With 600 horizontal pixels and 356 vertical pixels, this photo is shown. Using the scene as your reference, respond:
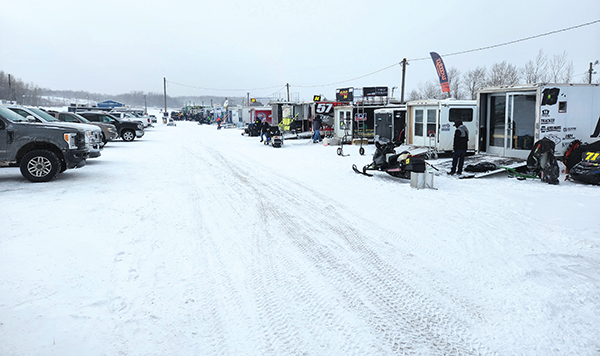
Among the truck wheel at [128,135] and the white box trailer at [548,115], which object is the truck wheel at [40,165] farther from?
the truck wheel at [128,135]

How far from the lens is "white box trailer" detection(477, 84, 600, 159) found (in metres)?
12.0

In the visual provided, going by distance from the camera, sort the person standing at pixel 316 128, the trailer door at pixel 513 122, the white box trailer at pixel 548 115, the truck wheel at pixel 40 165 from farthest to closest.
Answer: the person standing at pixel 316 128 < the trailer door at pixel 513 122 < the white box trailer at pixel 548 115 < the truck wheel at pixel 40 165

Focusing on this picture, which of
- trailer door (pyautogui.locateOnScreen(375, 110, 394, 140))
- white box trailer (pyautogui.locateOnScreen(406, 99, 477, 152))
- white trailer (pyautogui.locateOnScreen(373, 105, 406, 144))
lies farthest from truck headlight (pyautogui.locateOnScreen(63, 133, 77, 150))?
trailer door (pyautogui.locateOnScreen(375, 110, 394, 140))

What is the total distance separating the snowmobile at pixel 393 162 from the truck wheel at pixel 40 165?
8301 millimetres

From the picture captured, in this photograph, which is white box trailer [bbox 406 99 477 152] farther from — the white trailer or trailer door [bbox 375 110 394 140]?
trailer door [bbox 375 110 394 140]

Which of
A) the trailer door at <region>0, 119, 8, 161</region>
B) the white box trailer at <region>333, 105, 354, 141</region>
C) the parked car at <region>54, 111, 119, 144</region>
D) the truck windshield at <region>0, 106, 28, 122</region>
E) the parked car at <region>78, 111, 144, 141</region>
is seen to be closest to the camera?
the trailer door at <region>0, 119, 8, 161</region>

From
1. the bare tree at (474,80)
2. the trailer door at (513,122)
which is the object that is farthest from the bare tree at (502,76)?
the trailer door at (513,122)

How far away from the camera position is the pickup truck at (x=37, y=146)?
33.7 feet

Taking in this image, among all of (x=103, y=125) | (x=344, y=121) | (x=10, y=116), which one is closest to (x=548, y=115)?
(x=344, y=121)

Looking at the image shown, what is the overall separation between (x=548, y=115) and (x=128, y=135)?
77.3ft

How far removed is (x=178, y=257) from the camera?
547cm

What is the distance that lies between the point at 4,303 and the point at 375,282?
380cm

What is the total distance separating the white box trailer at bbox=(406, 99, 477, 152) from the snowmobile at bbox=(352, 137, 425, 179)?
186 inches

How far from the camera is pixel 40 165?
1048 centimetres
